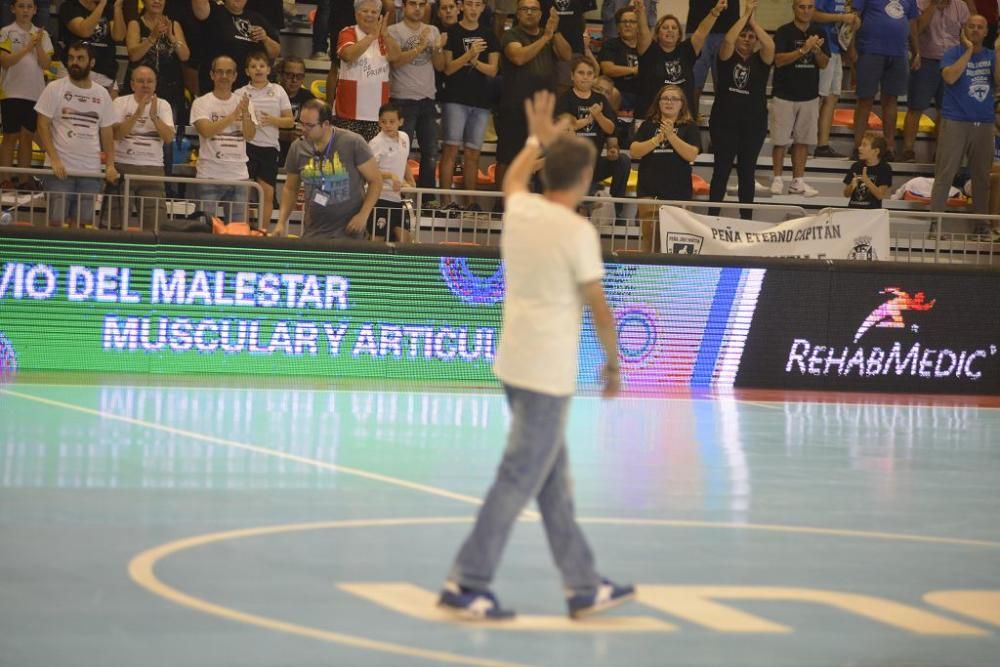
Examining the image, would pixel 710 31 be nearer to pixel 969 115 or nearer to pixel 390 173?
pixel 969 115

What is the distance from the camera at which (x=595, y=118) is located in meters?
18.1

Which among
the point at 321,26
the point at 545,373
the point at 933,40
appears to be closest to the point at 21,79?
the point at 321,26

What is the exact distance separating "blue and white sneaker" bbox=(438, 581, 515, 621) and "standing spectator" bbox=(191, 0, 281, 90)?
1297cm

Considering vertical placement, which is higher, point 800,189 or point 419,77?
point 419,77

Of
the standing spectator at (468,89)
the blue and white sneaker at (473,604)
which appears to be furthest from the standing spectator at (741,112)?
the blue and white sneaker at (473,604)

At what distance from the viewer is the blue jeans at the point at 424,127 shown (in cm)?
1830

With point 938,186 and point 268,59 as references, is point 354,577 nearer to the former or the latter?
point 268,59

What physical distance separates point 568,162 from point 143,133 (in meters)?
11.3

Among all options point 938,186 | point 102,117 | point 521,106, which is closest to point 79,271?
point 102,117

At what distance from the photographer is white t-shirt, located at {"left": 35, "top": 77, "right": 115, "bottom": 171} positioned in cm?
1633

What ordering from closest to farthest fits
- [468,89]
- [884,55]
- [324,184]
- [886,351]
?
[324,184] < [886,351] < [468,89] < [884,55]

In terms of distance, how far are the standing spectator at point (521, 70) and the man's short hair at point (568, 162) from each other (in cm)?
1210

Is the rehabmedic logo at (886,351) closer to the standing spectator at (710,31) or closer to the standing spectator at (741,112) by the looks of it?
the standing spectator at (741,112)

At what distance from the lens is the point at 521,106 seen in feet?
60.4
